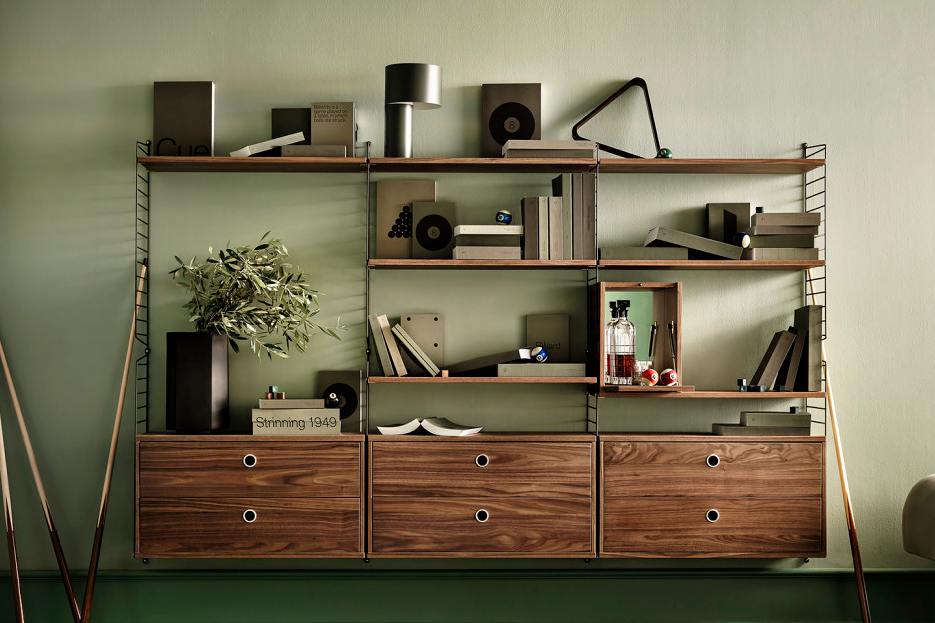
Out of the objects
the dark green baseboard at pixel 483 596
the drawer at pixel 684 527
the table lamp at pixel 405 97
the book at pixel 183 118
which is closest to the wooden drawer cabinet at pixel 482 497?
the drawer at pixel 684 527

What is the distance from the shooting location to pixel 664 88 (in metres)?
2.98

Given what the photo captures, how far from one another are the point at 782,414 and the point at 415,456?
1.37 metres

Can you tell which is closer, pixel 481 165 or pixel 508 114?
pixel 481 165

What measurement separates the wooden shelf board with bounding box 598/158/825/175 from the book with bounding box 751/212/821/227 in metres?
0.19

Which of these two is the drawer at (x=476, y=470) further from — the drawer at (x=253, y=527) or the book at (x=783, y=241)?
the book at (x=783, y=241)

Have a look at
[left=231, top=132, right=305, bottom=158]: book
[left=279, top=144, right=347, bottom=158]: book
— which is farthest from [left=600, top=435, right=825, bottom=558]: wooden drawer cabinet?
[left=231, top=132, right=305, bottom=158]: book

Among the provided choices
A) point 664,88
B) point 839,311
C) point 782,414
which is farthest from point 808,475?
point 664,88

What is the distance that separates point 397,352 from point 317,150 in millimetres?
813

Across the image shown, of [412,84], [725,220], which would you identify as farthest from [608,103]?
[412,84]

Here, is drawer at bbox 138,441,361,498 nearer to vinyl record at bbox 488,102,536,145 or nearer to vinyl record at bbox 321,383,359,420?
vinyl record at bbox 321,383,359,420

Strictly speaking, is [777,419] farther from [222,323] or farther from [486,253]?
[222,323]

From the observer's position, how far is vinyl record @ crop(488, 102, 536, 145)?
2912 mm

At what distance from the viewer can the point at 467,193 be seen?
9.70ft

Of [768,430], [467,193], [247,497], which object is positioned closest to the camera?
[247,497]
